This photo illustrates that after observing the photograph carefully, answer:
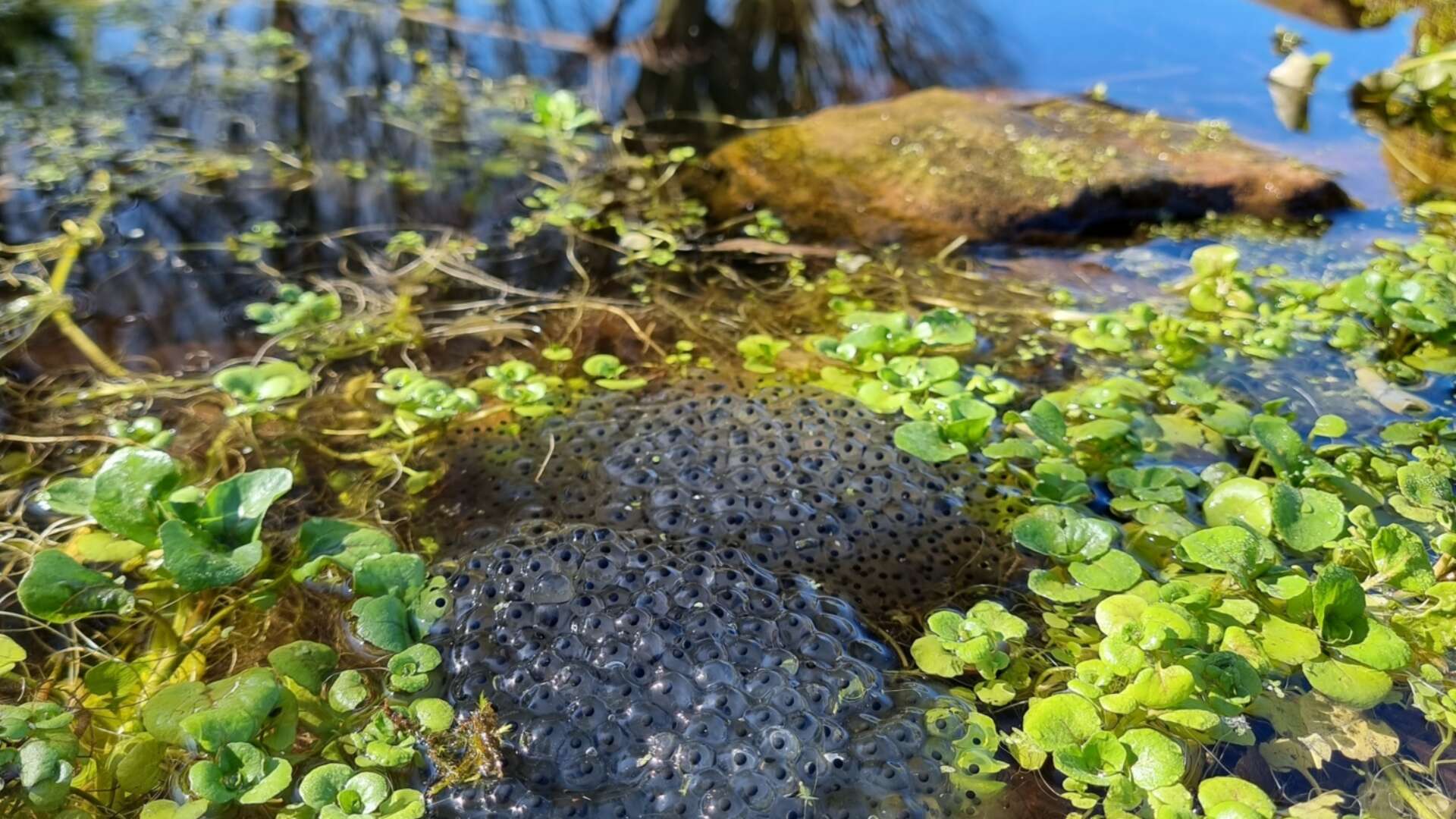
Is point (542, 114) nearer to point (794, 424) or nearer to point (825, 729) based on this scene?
point (794, 424)

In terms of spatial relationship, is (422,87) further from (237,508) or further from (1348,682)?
(1348,682)

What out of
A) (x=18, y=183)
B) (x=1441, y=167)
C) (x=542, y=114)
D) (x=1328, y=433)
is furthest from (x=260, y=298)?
(x=1441, y=167)

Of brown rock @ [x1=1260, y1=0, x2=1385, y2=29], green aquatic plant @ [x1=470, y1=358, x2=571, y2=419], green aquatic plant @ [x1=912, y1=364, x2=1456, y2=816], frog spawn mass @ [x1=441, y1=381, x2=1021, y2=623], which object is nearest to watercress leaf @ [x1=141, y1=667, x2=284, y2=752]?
frog spawn mass @ [x1=441, y1=381, x2=1021, y2=623]

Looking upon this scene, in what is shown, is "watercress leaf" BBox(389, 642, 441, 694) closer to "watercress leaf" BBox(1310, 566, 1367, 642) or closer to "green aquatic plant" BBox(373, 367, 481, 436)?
"green aquatic plant" BBox(373, 367, 481, 436)

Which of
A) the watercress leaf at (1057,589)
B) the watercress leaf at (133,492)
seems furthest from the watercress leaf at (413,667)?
the watercress leaf at (1057,589)

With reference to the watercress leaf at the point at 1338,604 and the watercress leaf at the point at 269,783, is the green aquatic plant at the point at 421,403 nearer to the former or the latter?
the watercress leaf at the point at 269,783
